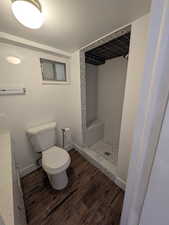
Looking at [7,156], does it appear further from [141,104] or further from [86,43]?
[86,43]

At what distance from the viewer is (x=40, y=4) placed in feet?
2.53

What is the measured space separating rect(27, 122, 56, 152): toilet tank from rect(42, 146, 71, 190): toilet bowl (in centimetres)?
12

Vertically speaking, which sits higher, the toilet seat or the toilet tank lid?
the toilet tank lid

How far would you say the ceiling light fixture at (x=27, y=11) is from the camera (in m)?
0.68

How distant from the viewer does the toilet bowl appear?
1.19m

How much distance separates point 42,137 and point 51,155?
31cm

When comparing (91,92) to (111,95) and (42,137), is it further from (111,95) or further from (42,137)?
(42,137)

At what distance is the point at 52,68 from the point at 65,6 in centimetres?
102

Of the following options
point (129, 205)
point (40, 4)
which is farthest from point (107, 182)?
point (40, 4)

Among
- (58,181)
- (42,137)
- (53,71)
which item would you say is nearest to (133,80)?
(53,71)

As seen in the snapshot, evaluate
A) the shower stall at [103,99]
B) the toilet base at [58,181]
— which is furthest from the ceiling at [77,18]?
the toilet base at [58,181]

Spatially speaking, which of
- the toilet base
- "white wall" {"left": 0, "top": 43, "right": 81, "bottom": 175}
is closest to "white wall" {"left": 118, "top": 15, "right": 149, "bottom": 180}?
the toilet base

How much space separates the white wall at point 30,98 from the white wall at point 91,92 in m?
0.48

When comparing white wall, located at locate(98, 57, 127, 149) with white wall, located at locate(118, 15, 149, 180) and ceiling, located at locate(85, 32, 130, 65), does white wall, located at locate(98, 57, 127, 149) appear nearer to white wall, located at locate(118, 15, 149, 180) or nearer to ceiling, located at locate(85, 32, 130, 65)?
ceiling, located at locate(85, 32, 130, 65)
